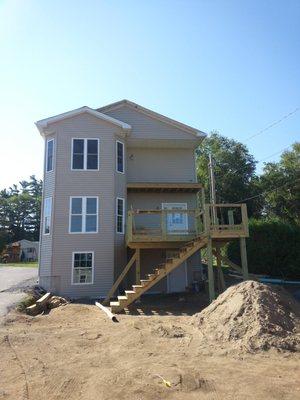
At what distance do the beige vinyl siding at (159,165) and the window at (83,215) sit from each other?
3.19 metres

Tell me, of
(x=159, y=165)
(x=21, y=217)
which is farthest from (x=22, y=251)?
(x=159, y=165)

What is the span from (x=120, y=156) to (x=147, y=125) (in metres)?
3.00

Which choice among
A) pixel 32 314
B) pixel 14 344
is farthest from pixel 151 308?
pixel 14 344

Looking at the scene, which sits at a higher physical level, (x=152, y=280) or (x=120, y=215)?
(x=120, y=215)

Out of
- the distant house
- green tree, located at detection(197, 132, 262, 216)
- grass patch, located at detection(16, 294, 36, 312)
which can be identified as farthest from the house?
the distant house

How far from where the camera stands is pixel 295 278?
2380cm

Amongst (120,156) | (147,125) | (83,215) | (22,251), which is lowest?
(83,215)

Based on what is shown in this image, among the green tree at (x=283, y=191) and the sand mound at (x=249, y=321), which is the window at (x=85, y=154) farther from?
the green tree at (x=283, y=191)

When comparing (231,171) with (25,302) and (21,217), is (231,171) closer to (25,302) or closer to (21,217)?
(25,302)

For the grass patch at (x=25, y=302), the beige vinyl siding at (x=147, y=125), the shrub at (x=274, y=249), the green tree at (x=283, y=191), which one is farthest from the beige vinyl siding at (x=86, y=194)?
the green tree at (x=283, y=191)

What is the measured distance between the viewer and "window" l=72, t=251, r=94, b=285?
19.4m

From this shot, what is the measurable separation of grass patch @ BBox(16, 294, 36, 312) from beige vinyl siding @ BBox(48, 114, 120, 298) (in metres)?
2.09

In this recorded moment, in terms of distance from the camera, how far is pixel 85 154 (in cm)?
2050

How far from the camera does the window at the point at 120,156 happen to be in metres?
21.0
